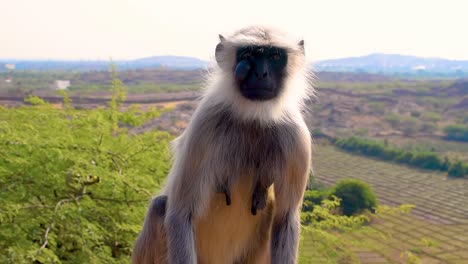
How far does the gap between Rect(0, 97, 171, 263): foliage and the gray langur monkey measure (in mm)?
1134

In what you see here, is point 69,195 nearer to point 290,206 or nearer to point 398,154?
point 290,206

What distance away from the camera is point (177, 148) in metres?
3.07

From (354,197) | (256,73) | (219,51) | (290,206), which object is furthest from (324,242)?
(354,197)

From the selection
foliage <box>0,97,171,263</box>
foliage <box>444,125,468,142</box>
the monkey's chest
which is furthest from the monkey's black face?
foliage <box>444,125,468,142</box>

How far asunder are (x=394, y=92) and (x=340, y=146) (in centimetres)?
3222

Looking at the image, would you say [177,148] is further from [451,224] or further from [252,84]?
[451,224]

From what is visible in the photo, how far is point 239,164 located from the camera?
2754mm

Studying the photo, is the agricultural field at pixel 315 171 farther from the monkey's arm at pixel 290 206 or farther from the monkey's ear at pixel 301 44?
the monkey's arm at pixel 290 206

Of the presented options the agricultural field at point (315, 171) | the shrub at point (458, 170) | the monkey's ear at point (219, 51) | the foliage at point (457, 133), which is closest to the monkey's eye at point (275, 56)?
the monkey's ear at point (219, 51)

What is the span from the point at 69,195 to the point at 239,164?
270 centimetres

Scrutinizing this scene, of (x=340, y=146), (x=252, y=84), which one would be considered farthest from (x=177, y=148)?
(x=340, y=146)

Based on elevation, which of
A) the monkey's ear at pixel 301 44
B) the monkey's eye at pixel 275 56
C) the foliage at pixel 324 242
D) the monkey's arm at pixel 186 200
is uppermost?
the monkey's ear at pixel 301 44

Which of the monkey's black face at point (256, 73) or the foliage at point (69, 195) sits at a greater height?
the monkey's black face at point (256, 73)

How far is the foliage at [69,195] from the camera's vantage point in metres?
3.88
